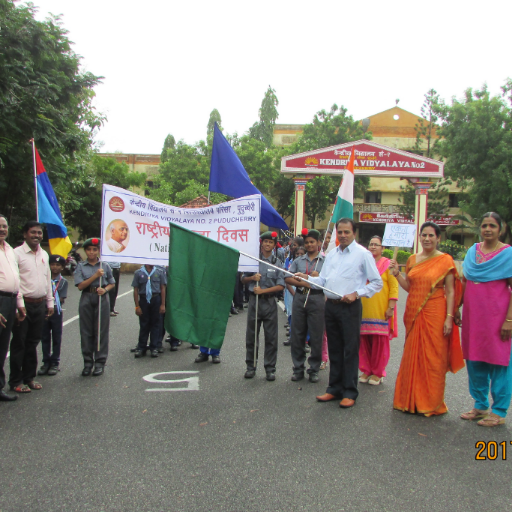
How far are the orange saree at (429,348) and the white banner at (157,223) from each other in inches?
75.3

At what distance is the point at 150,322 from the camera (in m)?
7.41

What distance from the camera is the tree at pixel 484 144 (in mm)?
26250

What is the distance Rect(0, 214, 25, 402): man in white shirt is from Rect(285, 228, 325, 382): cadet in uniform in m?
2.94

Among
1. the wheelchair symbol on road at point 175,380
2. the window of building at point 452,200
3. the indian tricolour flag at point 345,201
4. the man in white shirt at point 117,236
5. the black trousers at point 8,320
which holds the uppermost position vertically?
the window of building at point 452,200

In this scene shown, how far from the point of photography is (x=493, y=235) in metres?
4.56

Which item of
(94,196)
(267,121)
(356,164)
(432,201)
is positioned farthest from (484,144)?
(267,121)

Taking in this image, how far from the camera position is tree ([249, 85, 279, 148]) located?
45.9 m

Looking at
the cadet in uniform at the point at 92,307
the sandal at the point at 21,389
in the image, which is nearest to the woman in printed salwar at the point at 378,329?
the cadet in uniform at the point at 92,307

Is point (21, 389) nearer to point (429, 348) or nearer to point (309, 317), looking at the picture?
point (309, 317)

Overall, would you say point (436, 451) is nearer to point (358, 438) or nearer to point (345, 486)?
point (358, 438)

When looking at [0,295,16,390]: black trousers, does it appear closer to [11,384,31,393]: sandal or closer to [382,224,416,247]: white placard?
[11,384,31,393]: sandal

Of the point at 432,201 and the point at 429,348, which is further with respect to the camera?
the point at 432,201

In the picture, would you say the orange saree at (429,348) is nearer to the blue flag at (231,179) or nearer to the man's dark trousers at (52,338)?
the blue flag at (231,179)
